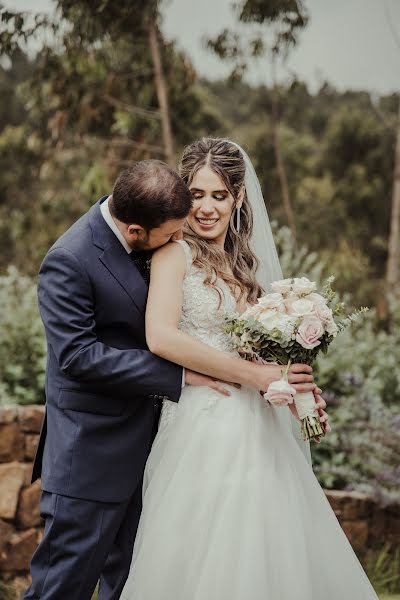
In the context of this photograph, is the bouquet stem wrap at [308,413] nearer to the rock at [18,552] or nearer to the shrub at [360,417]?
the shrub at [360,417]

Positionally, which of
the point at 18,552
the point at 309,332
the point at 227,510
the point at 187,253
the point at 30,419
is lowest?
the point at 18,552

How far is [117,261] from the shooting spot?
8.85ft

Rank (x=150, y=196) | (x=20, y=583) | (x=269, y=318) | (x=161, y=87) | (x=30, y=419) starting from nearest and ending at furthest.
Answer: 1. (x=150, y=196)
2. (x=269, y=318)
3. (x=20, y=583)
4. (x=30, y=419)
5. (x=161, y=87)

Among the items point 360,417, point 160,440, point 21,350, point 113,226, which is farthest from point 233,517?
point 21,350

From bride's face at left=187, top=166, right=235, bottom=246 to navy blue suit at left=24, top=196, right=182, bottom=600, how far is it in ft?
1.60

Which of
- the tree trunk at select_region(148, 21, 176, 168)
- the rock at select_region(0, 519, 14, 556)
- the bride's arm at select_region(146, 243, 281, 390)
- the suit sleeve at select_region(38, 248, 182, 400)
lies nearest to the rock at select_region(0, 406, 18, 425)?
the rock at select_region(0, 519, 14, 556)

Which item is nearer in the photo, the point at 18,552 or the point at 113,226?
the point at 113,226

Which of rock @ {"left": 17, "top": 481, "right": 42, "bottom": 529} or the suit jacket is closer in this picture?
the suit jacket

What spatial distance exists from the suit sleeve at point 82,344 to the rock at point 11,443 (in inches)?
83.9

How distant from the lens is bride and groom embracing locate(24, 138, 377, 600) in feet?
8.42

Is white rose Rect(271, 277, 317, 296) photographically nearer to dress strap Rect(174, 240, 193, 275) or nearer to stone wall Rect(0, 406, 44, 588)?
dress strap Rect(174, 240, 193, 275)

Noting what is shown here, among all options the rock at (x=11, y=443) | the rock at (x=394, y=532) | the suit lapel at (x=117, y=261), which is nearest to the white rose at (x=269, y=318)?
the suit lapel at (x=117, y=261)

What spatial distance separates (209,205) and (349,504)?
2.47 metres

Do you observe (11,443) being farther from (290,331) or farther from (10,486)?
(290,331)
